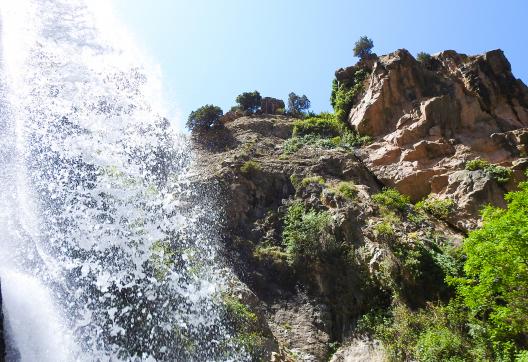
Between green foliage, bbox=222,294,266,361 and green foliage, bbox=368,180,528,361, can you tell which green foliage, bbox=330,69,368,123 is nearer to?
green foliage, bbox=368,180,528,361

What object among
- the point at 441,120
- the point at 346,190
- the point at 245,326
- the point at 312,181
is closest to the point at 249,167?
the point at 312,181

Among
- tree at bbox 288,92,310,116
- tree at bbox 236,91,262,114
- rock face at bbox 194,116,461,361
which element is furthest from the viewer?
tree at bbox 288,92,310,116

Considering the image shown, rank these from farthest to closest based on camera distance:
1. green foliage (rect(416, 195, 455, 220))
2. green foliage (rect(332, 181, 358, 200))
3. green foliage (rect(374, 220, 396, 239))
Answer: green foliage (rect(332, 181, 358, 200)) → green foliage (rect(416, 195, 455, 220)) → green foliage (rect(374, 220, 396, 239))

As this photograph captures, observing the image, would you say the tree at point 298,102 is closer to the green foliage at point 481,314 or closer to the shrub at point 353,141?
the shrub at point 353,141

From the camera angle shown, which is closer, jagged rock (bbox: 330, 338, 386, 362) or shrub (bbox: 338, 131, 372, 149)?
jagged rock (bbox: 330, 338, 386, 362)

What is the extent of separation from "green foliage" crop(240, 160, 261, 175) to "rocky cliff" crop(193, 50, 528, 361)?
7 centimetres

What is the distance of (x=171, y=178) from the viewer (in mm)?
25203

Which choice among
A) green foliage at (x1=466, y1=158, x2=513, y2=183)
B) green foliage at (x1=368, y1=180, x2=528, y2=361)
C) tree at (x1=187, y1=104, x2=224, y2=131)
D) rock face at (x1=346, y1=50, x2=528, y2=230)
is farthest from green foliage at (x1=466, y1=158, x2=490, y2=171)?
tree at (x1=187, y1=104, x2=224, y2=131)

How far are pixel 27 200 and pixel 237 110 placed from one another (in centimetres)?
1867

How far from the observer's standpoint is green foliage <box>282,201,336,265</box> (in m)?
18.5

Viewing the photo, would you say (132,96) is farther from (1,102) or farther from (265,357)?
(265,357)

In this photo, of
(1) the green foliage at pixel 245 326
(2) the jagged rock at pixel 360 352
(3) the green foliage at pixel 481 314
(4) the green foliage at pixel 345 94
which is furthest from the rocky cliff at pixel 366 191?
(3) the green foliage at pixel 481 314

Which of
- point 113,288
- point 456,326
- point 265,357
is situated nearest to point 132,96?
point 113,288

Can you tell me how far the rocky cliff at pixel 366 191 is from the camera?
16.4 m
